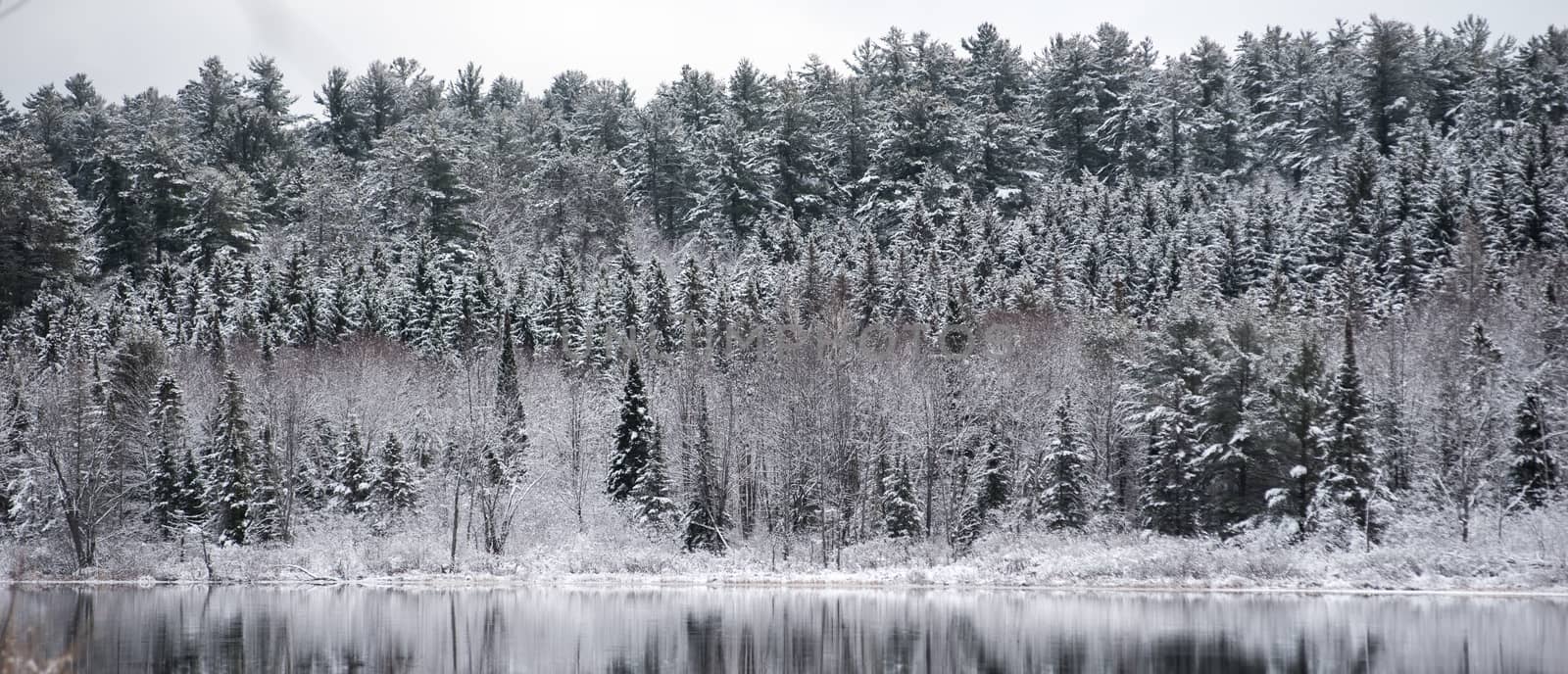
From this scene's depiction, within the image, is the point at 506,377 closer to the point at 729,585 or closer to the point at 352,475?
the point at 352,475

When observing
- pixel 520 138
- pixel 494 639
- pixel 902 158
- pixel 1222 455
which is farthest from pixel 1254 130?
pixel 494 639

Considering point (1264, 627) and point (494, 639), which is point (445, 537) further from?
point (1264, 627)

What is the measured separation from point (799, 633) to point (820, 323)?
3145cm

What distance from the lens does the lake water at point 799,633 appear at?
26.8 m

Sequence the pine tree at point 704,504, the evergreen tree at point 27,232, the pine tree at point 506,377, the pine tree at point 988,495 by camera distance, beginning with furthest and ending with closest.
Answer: the evergreen tree at point 27,232 → the pine tree at point 506,377 → the pine tree at point 704,504 → the pine tree at point 988,495

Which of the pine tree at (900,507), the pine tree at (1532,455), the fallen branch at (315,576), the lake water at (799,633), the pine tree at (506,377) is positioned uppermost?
the pine tree at (506,377)

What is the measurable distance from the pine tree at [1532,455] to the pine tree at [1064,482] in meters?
15.1

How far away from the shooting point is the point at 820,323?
6294cm

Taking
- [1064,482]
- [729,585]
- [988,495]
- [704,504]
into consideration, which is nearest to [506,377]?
[704,504]

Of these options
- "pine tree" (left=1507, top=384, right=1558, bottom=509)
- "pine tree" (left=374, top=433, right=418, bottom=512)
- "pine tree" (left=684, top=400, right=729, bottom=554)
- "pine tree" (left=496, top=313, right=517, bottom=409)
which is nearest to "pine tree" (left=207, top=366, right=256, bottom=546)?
"pine tree" (left=374, top=433, right=418, bottom=512)

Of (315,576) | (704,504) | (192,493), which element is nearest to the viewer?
(315,576)

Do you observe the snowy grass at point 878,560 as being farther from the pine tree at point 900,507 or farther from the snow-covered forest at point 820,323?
the pine tree at point 900,507

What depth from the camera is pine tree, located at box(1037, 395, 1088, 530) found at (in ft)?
176

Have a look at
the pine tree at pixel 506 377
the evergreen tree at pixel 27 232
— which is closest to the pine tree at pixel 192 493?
the pine tree at pixel 506 377
